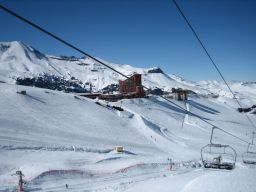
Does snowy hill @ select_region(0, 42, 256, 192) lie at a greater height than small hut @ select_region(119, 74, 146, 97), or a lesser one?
lesser

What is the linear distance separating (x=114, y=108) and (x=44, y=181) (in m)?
43.4

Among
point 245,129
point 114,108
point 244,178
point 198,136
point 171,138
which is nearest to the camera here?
point 244,178

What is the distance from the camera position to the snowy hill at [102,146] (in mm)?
20375

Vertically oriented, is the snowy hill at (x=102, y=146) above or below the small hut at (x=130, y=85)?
A: below

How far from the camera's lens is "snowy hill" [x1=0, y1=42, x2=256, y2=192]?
66.8 ft

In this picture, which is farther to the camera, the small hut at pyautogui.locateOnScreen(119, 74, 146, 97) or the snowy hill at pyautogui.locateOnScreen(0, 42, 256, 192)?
the small hut at pyautogui.locateOnScreen(119, 74, 146, 97)

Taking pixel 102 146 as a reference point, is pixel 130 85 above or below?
above

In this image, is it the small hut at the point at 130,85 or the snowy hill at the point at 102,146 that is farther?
the small hut at the point at 130,85

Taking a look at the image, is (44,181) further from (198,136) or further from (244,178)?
(198,136)

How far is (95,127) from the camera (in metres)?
48.9

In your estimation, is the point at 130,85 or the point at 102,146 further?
the point at 130,85

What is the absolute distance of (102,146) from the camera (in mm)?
38094

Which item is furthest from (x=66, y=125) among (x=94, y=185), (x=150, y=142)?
(x=94, y=185)

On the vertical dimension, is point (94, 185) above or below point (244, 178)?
below
